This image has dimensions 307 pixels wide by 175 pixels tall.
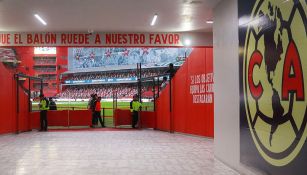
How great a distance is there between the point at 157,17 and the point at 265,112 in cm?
665

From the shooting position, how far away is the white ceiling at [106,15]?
10.5 metres

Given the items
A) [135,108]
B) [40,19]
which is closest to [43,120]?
[135,108]

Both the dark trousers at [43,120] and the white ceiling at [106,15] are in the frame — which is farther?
the dark trousers at [43,120]

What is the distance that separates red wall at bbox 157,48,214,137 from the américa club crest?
6.51 m

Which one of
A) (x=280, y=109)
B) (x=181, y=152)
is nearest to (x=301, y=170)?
(x=280, y=109)

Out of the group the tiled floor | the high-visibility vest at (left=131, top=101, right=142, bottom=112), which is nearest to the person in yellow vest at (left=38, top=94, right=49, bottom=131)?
the high-visibility vest at (left=131, top=101, right=142, bottom=112)

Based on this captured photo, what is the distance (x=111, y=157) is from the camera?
32.5 ft

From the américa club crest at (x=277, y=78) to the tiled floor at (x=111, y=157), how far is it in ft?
5.99

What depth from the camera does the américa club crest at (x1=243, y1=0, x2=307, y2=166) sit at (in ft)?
16.7

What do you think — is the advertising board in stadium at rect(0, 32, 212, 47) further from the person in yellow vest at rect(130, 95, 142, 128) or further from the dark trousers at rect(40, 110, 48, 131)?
the person in yellow vest at rect(130, 95, 142, 128)

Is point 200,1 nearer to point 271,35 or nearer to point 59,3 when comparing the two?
point 59,3

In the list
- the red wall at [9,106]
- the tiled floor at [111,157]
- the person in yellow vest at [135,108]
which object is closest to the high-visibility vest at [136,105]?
the person in yellow vest at [135,108]

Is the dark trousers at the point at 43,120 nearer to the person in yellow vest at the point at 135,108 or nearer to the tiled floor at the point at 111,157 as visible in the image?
the person in yellow vest at the point at 135,108

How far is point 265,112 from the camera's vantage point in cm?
640
